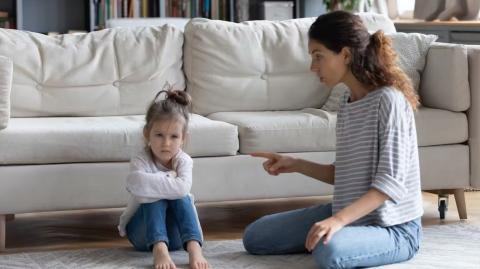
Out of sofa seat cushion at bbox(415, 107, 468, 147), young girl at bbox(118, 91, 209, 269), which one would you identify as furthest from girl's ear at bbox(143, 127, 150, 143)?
sofa seat cushion at bbox(415, 107, 468, 147)

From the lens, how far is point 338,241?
2.96 m

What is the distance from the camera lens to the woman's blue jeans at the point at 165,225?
125 inches

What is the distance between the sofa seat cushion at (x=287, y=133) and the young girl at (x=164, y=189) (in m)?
0.42

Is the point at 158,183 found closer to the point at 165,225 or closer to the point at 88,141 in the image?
the point at 165,225

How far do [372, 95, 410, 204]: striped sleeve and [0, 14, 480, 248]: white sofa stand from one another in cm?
74

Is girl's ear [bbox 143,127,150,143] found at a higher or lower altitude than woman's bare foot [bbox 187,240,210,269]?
higher

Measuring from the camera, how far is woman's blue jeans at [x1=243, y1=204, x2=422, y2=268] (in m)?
2.97

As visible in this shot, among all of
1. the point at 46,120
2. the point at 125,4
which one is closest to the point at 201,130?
the point at 46,120

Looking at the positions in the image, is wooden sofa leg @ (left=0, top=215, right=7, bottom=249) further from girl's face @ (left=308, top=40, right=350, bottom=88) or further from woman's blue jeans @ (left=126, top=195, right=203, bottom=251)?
girl's face @ (left=308, top=40, right=350, bottom=88)

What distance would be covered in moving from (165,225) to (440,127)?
124cm

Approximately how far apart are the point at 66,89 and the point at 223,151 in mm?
771

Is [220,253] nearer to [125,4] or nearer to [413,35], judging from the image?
[413,35]

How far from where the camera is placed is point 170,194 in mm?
3205

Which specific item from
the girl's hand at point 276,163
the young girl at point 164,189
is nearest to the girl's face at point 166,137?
the young girl at point 164,189
